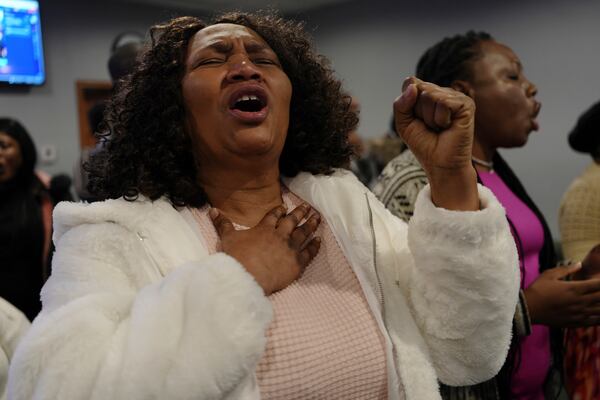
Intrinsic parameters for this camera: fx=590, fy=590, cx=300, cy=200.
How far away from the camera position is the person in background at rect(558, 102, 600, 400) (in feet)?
4.99

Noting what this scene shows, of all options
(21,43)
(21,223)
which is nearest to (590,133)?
(21,223)

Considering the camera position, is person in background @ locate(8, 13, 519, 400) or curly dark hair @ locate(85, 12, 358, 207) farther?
curly dark hair @ locate(85, 12, 358, 207)

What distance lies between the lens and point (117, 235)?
0.97 meters

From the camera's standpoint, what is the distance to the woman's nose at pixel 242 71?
1110 millimetres

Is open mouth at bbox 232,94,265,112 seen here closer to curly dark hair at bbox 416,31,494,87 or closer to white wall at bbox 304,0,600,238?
curly dark hair at bbox 416,31,494,87

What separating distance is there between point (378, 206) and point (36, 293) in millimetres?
1836

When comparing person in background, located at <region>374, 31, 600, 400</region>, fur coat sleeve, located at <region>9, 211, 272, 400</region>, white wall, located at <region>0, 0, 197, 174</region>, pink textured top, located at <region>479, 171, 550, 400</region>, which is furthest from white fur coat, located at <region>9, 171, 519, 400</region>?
white wall, located at <region>0, 0, 197, 174</region>

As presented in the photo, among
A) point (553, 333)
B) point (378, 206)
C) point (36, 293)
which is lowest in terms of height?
point (36, 293)

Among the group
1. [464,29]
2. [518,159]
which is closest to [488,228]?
[518,159]

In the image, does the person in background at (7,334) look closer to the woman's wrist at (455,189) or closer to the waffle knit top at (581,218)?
the woman's wrist at (455,189)

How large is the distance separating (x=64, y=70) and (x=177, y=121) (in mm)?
3762

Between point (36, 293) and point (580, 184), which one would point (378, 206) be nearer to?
point (580, 184)

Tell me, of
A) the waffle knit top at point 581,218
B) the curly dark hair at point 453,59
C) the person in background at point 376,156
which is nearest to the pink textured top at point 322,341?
the curly dark hair at point 453,59

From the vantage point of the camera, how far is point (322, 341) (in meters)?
0.97
